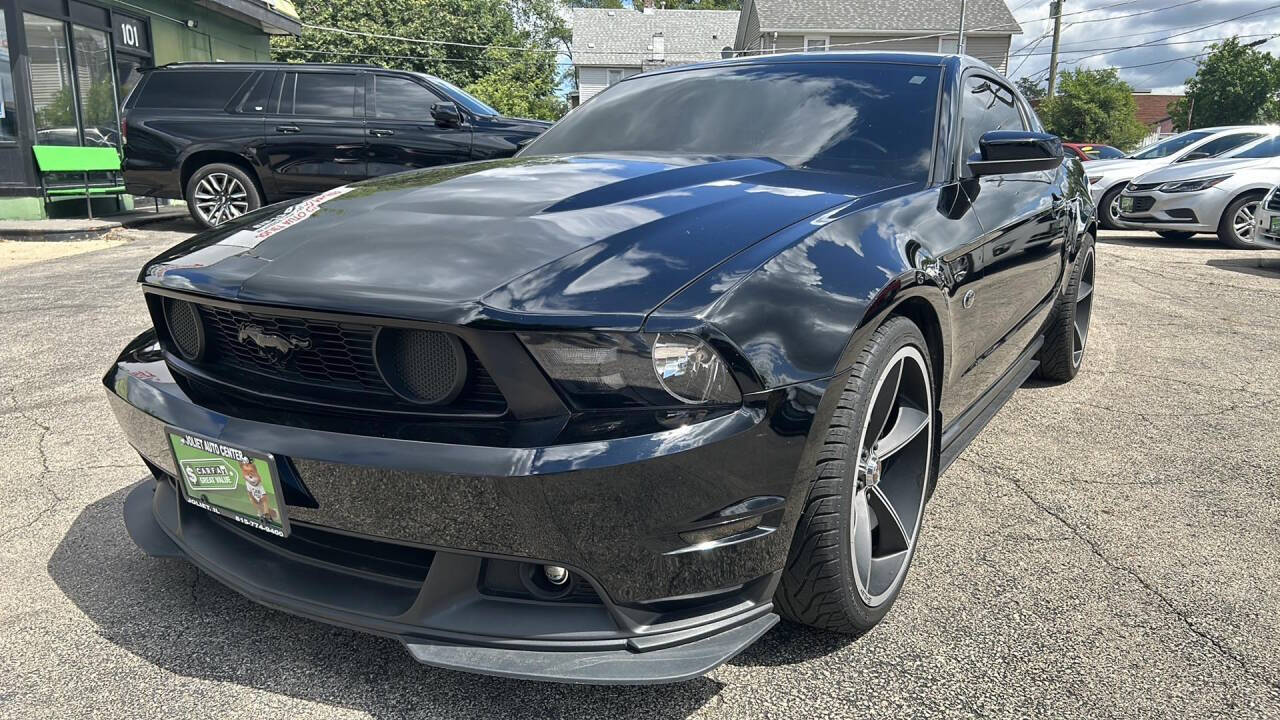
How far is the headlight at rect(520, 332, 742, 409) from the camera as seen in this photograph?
1.62m

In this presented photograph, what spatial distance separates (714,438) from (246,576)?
42.5 inches

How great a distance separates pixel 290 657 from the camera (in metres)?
2.05

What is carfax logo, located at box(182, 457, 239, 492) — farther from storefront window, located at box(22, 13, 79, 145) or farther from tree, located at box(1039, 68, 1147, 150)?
tree, located at box(1039, 68, 1147, 150)

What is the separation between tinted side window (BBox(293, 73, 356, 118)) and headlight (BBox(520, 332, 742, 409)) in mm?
8746

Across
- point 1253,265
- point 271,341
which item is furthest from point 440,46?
point 271,341

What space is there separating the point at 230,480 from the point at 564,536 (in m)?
0.77

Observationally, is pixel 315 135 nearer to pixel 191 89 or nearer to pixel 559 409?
pixel 191 89

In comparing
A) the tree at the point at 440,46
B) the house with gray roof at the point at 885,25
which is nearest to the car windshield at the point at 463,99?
the house with gray roof at the point at 885,25

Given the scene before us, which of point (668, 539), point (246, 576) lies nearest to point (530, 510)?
point (668, 539)

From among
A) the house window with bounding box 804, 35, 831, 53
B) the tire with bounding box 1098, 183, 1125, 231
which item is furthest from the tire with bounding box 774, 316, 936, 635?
the house window with bounding box 804, 35, 831, 53

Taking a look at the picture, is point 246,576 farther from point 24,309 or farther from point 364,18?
point 364,18

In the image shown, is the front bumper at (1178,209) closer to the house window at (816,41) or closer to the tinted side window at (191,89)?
the tinted side window at (191,89)

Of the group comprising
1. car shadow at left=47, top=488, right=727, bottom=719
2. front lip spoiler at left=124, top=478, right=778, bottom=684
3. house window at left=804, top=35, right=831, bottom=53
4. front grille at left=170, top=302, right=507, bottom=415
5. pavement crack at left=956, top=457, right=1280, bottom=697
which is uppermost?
house window at left=804, top=35, right=831, bottom=53

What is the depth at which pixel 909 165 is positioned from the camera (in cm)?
271
